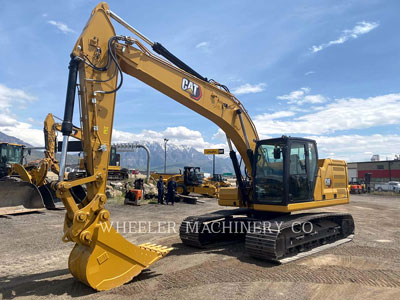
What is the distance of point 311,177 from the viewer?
795cm

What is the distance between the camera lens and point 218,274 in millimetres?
5883

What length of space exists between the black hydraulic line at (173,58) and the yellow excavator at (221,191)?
2 centimetres

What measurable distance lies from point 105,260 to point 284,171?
4.33m

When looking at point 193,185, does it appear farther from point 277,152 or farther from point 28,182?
point 277,152

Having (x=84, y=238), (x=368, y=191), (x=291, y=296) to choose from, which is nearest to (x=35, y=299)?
(x=84, y=238)

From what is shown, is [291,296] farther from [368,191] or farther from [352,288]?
[368,191]

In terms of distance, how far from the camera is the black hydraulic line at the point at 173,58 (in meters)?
6.59

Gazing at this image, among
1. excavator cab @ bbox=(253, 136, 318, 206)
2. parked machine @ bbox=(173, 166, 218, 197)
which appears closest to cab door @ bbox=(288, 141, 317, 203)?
excavator cab @ bbox=(253, 136, 318, 206)

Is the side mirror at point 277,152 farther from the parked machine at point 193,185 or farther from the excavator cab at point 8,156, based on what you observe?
the parked machine at point 193,185

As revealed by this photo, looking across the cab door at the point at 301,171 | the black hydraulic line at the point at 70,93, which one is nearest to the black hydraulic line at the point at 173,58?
the black hydraulic line at the point at 70,93

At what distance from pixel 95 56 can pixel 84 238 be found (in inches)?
122

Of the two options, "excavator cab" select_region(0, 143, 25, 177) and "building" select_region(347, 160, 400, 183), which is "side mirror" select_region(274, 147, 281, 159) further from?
"building" select_region(347, 160, 400, 183)

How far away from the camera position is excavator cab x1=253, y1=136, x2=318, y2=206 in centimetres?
740

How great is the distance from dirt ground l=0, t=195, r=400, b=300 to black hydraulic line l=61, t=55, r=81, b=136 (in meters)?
2.70
